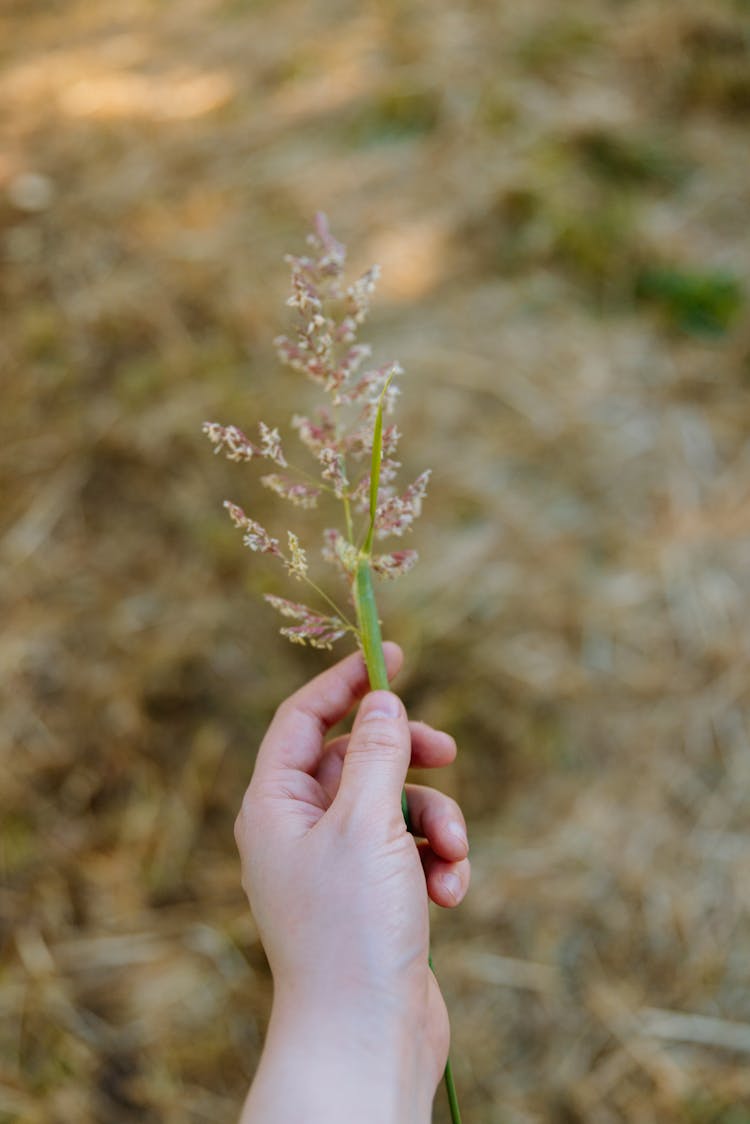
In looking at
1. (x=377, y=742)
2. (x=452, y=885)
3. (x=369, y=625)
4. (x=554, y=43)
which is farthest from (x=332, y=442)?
(x=554, y=43)

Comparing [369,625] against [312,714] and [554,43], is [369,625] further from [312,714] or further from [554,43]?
[554,43]

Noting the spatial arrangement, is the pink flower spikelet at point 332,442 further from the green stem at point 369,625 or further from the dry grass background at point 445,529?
the dry grass background at point 445,529

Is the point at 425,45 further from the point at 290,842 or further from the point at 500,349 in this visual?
the point at 290,842

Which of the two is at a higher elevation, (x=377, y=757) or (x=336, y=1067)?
(x=377, y=757)

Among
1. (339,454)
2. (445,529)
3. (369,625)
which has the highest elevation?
(339,454)

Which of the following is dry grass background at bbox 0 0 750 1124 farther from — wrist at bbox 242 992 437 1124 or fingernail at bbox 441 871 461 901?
wrist at bbox 242 992 437 1124

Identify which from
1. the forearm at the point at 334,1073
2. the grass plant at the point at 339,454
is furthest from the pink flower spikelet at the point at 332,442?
the forearm at the point at 334,1073
